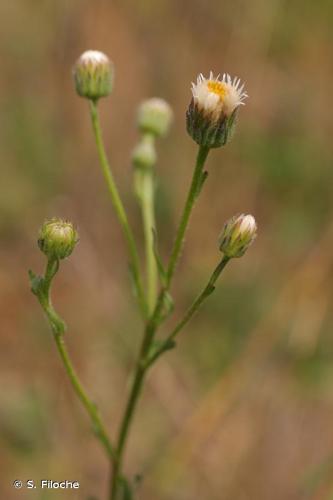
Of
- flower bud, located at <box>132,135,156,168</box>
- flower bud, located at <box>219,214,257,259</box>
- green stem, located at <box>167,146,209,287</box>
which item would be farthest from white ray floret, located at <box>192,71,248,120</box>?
flower bud, located at <box>132,135,156,168</box>

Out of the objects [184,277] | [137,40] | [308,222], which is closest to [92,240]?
[184,277]

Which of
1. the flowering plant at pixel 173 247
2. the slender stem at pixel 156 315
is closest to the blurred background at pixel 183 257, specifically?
the slender stem at pixel 156 315

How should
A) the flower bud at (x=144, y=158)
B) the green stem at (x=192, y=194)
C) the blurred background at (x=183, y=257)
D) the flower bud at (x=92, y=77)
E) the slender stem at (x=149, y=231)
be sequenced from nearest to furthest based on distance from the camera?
the green stem at (x=192, y=194) → the slender stem at (x=149, y=231) → the flower bud at (x=92, y=77) → the flower bud at (x=144, y=158) → the blurred background at (x=183, y=257)

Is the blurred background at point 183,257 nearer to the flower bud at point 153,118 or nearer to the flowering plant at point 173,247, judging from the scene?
the flowering plant at point 173,247

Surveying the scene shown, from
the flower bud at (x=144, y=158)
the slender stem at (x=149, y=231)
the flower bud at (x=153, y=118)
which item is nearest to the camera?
the slender stem at (x=149, y=231)

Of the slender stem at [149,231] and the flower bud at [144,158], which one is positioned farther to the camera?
the flower bud at [144,158]

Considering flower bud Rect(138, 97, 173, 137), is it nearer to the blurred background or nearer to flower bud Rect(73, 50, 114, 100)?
flower bud Rect(73, 50, 114, 100)

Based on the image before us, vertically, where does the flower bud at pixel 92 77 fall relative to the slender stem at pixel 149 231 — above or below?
above
